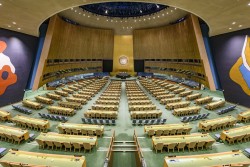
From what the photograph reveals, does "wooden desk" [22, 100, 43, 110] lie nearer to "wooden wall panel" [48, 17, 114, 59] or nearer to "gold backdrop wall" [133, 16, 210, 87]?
"wooden wall panel" [48, 17, 114, 59]

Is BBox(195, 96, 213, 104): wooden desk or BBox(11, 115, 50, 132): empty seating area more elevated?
BBox(195, 96, 213, 104): wooden desk

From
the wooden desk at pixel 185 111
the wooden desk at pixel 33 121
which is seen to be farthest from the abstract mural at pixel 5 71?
the wooden desk at pixel 185 111

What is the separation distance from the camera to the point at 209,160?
240 inches

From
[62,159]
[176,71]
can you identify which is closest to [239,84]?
[176,71]

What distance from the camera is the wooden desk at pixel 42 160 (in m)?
5.87

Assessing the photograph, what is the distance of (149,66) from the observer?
32.8 metres

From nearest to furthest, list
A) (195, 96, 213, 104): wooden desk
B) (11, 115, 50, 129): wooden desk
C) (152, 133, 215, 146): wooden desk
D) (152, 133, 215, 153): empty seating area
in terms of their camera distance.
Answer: (152, 133, 215, 153): empty seating area, (152, 133, 215, 146): wooden desk, (11, 115, 50, 129): wooden desk, (195, 96, 213, 104): wooden desk

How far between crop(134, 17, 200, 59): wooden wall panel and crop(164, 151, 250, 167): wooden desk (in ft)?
57.1

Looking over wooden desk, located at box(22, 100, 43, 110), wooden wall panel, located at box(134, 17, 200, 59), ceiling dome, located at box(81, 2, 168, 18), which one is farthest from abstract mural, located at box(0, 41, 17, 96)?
wooden wall panel, located at box(134, 17, 200, 59)

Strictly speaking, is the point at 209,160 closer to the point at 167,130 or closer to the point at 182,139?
the point at 182,139

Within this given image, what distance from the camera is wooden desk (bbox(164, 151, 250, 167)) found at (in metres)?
5.80

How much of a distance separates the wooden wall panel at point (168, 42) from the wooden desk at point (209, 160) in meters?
17.4

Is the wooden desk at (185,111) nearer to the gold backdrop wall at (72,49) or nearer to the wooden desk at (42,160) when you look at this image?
the wooden desk at (42,160)

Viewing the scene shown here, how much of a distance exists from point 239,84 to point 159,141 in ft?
43.8
